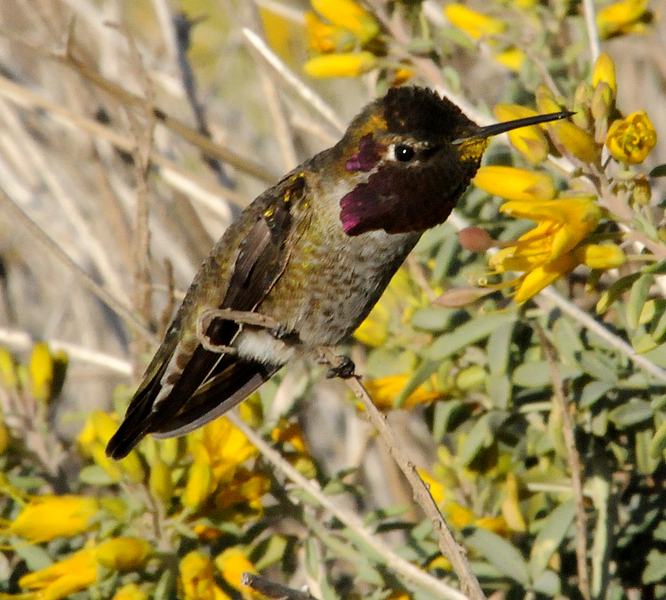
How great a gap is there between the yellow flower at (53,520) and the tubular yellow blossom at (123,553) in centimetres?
12

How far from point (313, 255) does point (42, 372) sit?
71 centimetres

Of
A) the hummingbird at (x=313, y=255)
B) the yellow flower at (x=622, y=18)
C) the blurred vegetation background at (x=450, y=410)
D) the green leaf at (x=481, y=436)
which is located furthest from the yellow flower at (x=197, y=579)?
the yellow flower at (x=622, y=18)

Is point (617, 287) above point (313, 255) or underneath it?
underneath

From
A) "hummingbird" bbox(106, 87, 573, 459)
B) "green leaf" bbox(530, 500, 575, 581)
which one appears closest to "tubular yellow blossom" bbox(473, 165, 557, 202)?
"hummingbird" bbox(106, 87, 573, 459)

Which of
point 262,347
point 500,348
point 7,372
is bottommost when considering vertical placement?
point 500,348

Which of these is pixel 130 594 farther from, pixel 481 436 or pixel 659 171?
pixel 659 171

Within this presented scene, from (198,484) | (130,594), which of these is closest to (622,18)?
(198,484)

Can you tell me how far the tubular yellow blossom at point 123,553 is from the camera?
1604 mm

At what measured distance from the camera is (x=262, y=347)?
6.61ft

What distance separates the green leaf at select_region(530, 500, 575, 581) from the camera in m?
1.68

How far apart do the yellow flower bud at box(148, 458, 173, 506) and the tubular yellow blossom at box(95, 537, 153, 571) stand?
0.09m

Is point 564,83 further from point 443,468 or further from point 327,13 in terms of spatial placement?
point 443,468

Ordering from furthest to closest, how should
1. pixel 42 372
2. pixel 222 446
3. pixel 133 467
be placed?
pixel 42 372
pixel 222 446
pixel 133 467

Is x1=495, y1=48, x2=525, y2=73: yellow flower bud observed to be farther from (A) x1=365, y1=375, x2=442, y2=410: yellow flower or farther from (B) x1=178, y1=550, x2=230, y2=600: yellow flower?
(B) x1=178, y1=550, x2=230, y2=600: yellow flower
